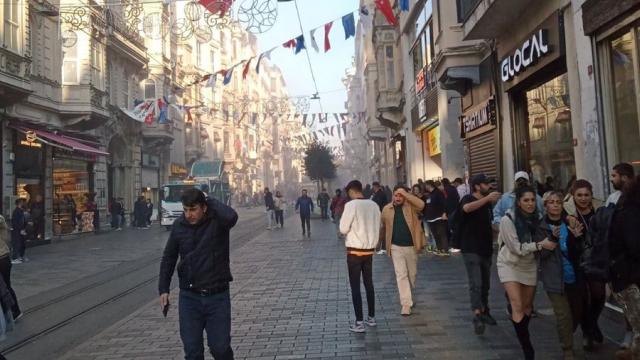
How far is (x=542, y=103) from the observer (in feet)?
36.4

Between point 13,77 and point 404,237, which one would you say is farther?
point 13,77

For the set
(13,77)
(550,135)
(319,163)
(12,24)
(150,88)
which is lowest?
(550,135)

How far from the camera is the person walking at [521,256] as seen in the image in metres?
4.81

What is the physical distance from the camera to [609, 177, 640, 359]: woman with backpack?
158 inches

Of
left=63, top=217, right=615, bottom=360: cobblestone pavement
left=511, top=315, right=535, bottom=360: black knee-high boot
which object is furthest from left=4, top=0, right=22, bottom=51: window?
left=511, top=315, right=535, bottom=360: black knee-high boot

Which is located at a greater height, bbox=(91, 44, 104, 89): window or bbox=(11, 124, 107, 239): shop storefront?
bbox=(91, 44, 104, 89): window

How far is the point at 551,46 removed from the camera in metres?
9.53

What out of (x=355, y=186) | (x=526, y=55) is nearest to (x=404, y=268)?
(x=355, y=186)

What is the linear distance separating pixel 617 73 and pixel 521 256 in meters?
4.32

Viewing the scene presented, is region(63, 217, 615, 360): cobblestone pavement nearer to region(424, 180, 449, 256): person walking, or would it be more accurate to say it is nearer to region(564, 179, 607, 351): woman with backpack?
region(564, 179, 607, 351): woman with backpack

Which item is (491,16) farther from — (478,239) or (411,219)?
(478,239)

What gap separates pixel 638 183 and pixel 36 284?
11.3 meters

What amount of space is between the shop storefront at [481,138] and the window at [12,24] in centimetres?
1578

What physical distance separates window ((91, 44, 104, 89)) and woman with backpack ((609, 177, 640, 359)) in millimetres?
25872
